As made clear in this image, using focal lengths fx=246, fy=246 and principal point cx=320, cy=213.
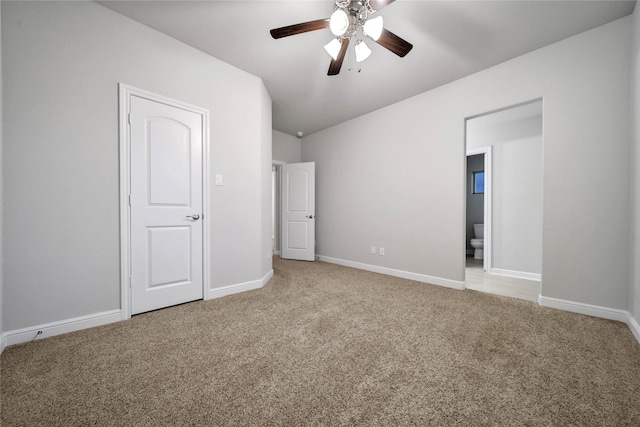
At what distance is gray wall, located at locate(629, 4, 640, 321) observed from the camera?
6.18 feet

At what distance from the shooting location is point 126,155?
2111mm

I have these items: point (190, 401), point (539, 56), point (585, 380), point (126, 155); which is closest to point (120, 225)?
point (126, 155)

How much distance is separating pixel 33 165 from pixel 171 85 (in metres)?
1.25

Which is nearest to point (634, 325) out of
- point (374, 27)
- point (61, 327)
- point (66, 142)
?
point (374, 27)

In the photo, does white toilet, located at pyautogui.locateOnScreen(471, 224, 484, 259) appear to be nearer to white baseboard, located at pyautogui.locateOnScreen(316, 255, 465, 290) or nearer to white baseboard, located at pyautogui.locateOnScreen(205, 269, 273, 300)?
white baseboard, located at pyautogui.locateOnScreen(316, 255, 465, 290)

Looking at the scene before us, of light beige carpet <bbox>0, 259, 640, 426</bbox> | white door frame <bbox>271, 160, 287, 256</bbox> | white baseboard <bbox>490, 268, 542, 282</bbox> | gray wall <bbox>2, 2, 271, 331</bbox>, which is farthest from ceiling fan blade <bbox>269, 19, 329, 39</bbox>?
white baseboard <bbox>490, 268, 542, 282</bbox>

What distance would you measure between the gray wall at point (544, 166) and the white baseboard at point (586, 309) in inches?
1.7

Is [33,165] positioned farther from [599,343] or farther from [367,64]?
[599,343]

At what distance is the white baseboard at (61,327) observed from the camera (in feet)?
5.57

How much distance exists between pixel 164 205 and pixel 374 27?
7.61 feet

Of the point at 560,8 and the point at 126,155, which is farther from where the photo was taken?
the point at 126,155

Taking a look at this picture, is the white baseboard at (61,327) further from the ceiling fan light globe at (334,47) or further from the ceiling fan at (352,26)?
the ceiling fan light globe at (334,47)

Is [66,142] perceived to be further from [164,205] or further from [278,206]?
[278,206]

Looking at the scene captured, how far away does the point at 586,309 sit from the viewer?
2.23m
